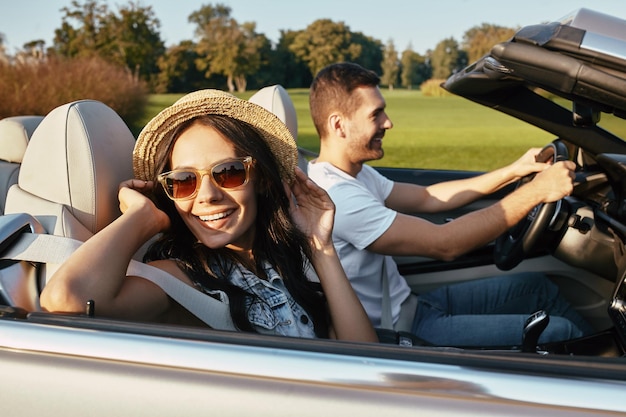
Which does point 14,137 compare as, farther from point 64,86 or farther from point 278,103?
point 64,86

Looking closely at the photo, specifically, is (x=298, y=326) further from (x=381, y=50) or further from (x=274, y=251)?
(x=381, y=50)

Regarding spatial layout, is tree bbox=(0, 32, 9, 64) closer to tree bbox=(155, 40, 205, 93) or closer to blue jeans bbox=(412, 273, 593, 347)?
blue jeans bbox=(412, 273, 593, 347)

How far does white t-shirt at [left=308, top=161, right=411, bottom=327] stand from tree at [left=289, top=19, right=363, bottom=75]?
130ft

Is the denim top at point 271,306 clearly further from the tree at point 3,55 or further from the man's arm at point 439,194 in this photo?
the tree at point 3,55

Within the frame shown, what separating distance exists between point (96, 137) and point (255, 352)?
3.03 ft

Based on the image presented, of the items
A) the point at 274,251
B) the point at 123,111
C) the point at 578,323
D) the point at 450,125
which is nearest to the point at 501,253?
the point at 578,323

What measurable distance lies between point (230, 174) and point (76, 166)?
0.40 meters

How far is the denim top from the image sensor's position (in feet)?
5.82

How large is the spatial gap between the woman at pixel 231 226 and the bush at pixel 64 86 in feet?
27.8

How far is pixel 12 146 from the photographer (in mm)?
2555

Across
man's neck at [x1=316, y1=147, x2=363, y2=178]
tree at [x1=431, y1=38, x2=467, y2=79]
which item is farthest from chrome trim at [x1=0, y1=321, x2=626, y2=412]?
tree at [x1=431, y1=38, x2=467, y2=79]

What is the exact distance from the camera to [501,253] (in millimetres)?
2814

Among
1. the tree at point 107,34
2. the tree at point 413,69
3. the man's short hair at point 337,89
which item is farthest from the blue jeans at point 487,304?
the tree at point 413,69

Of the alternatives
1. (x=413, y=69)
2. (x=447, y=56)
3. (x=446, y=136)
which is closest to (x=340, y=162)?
(x=446, y=136)
